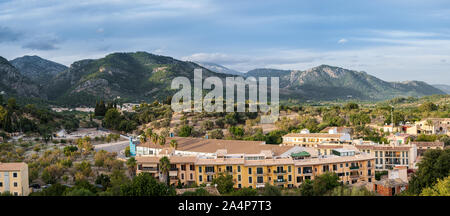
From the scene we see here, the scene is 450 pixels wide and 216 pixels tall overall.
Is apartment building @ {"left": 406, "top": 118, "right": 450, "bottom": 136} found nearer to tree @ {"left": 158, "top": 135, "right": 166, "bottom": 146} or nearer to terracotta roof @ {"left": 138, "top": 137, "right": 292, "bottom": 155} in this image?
terracotta roof @ {"left": 138, "top": 137, "right": 292, "bottom": 155}

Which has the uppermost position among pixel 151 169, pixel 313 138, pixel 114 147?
pixel 313 138

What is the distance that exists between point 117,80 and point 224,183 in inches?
4127

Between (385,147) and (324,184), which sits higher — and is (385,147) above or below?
above

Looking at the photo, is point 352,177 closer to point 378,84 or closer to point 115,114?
→ point 115,114

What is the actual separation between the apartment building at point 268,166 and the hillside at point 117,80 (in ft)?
231

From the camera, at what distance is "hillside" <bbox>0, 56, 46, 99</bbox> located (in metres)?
99.9

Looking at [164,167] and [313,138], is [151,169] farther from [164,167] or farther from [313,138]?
[313,138]

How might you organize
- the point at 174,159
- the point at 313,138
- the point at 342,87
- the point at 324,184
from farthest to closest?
the point at 342,87, the point at 313,138, the point at 174,159, the point at 324,184

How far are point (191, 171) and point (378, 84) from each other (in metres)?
176

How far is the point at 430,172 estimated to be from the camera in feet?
77.9

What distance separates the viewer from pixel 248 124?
55969mm

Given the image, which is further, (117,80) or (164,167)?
(117,80)

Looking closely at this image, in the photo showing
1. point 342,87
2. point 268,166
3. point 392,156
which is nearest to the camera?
point 268,166

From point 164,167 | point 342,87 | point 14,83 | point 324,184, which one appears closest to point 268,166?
point 324,184
